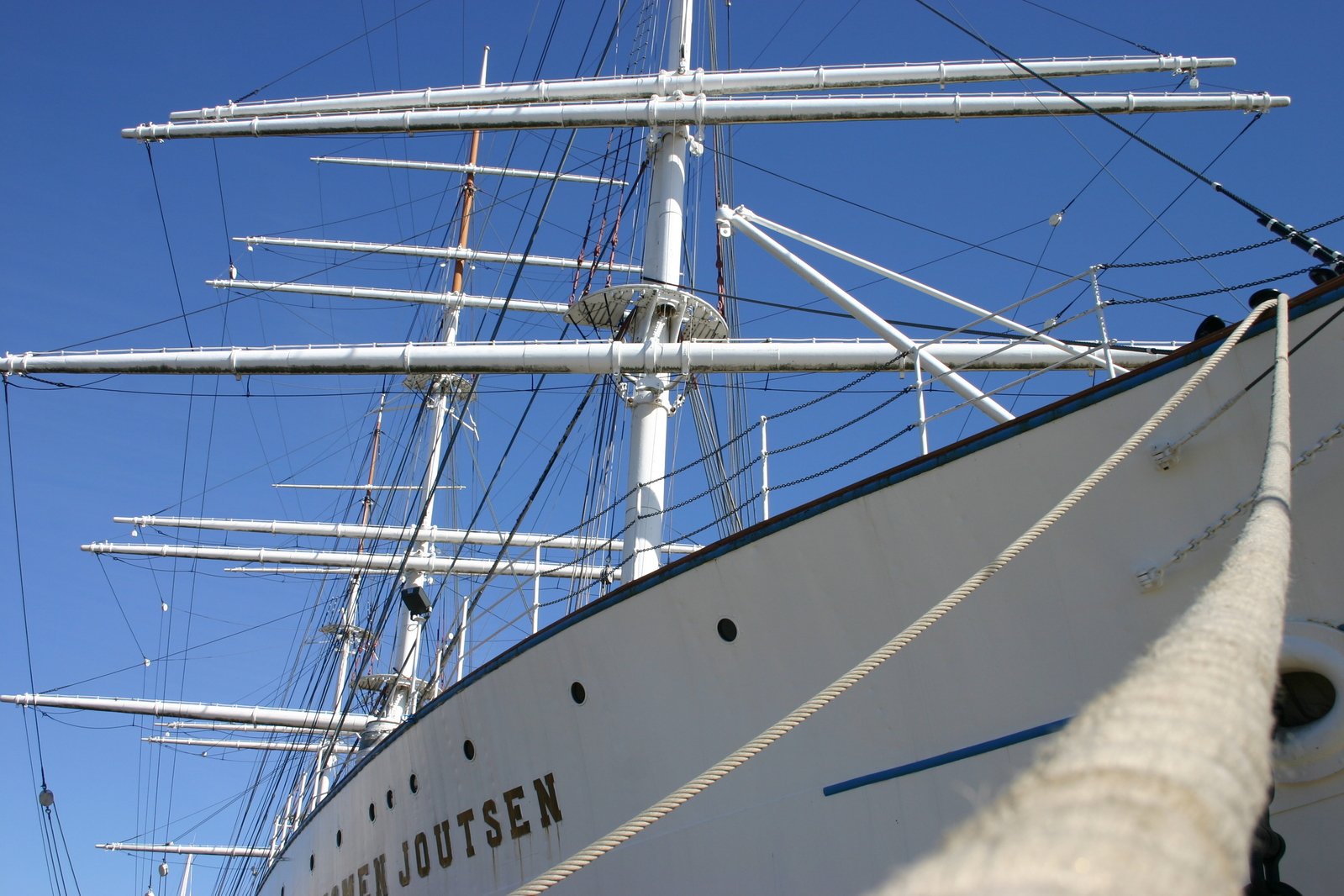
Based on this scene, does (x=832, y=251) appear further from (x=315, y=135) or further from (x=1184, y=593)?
(x=315, y=135)

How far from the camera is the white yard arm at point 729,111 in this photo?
1212 centimetres

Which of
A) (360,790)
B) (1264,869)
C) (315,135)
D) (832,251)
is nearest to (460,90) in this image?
A: (315,135)

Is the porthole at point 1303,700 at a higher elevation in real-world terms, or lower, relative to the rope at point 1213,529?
lower

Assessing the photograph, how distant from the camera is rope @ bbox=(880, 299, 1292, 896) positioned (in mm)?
763

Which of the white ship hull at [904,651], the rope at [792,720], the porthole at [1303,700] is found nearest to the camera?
the rope at [792,720]

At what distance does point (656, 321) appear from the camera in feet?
39.2

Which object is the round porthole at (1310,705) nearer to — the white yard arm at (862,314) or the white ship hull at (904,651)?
the white ship hull at (904,651)

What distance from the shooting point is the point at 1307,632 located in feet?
14.5

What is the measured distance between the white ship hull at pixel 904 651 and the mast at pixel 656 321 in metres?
2.31

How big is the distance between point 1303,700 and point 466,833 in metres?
6.07

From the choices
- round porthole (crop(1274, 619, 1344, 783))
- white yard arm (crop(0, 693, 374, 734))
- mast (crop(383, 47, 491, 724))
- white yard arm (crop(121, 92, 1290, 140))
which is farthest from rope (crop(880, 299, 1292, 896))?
white yard arm (crop(0, 693, 374, 734))

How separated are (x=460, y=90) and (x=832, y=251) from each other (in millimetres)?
6955

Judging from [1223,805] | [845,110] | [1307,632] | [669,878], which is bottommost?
[669,878]

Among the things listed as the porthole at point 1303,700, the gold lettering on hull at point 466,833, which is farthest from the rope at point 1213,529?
the gold lettering on hull at point 466,833
